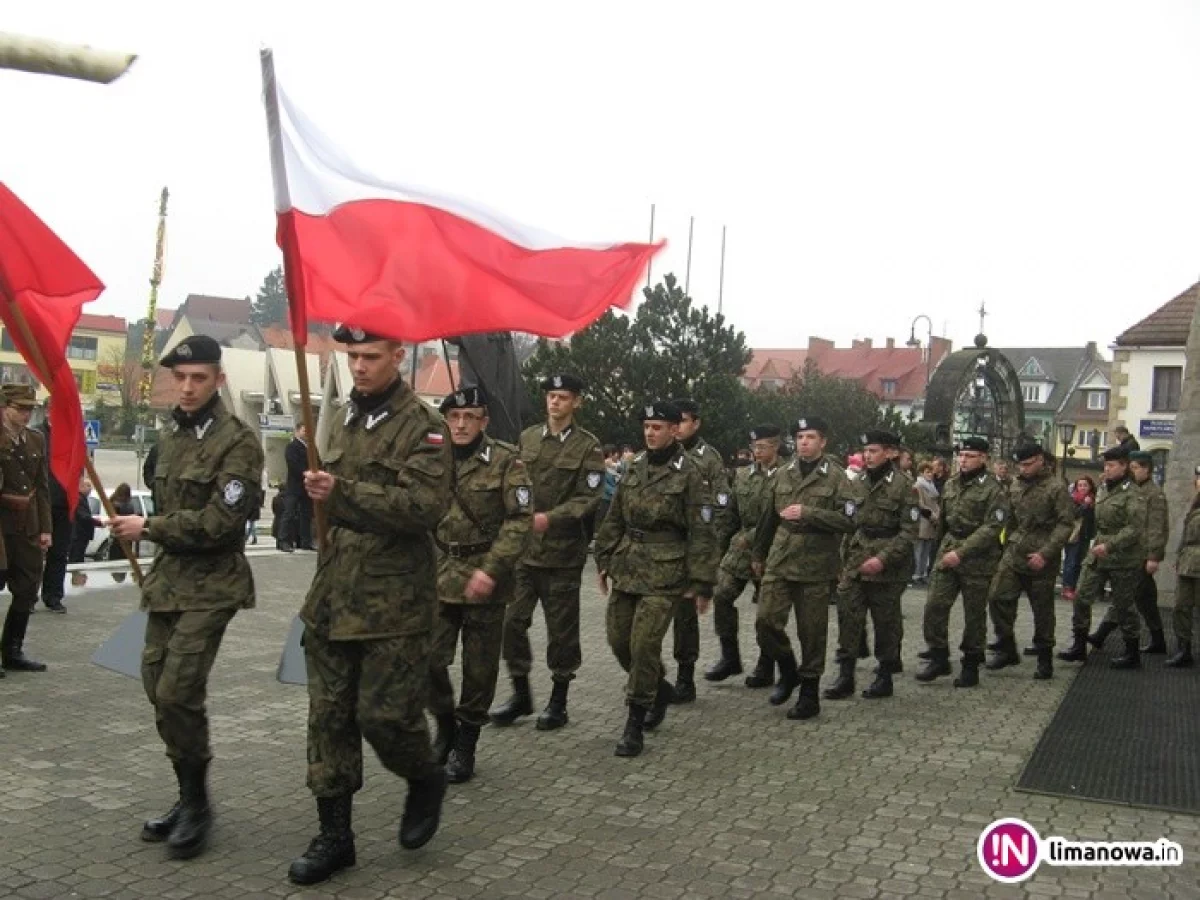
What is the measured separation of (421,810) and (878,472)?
5867mm

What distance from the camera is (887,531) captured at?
9727 mm

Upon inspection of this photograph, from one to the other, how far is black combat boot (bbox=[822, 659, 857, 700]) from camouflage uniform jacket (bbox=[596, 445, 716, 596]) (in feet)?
6.88

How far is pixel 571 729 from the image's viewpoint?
776 cm

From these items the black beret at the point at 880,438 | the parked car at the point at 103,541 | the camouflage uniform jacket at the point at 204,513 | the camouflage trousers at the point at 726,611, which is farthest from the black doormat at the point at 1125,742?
the parked car at the point at 103,541

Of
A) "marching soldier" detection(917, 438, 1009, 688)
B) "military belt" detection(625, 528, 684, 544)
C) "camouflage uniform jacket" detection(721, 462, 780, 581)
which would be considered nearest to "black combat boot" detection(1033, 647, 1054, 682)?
"marching soldier" detection(917, 438, 1009, 688)

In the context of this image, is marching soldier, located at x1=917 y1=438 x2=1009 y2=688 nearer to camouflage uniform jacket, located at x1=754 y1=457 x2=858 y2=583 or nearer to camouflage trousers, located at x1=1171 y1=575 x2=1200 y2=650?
camouflage uniform jacket, located at x1=754 y1=457 x2=858 y2=583

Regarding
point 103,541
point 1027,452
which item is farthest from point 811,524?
point 103,541

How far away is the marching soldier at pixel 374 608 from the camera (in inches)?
195

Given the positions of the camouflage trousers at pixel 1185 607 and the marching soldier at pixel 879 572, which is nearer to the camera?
the marching soldier at pixel 879 572

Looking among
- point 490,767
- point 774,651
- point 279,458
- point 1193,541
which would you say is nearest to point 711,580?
point 774,651

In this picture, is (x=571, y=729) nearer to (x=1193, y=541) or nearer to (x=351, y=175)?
(x=351, y=175)

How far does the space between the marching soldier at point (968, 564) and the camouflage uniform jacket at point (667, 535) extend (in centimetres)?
330

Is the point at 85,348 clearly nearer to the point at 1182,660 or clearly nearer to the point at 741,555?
the point at 741,555

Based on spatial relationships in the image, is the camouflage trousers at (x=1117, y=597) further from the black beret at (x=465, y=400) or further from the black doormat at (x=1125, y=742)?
the black beret at (x=465, y=400)
